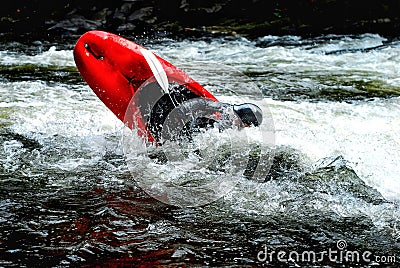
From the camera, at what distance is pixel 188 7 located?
11648 mm

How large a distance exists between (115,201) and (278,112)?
2668 mm

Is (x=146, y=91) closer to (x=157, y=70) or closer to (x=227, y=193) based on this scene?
(x=157, y=70)

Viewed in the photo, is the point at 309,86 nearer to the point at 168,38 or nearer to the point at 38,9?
the point at 168,38

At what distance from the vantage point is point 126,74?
5012 mm

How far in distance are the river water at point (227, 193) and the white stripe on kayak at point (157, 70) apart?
0.66m

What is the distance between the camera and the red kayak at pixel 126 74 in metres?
4.86

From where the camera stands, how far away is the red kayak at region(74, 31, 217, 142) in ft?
15.9

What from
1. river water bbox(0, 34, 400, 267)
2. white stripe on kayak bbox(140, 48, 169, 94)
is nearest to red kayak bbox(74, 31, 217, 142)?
white stripe on kayak bbox(140, 48, 169, 94)

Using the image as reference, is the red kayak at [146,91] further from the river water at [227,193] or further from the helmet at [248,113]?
the river water at [227,193]

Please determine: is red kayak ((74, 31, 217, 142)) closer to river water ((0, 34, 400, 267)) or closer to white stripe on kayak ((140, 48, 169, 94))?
white stripe on kayak ((140, 48, 169, 94))

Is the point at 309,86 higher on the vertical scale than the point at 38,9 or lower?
lower

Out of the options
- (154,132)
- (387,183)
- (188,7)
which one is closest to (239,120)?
(154,132)

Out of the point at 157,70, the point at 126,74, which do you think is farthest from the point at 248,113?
the point at 126,74

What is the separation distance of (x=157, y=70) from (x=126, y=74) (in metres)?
0.33
